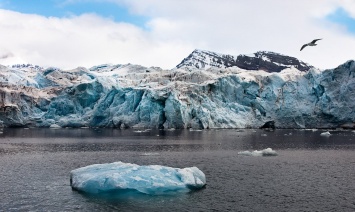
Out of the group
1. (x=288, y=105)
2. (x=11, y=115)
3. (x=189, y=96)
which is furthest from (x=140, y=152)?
(x=11, y=115)

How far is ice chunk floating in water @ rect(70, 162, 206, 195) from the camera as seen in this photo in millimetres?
22125

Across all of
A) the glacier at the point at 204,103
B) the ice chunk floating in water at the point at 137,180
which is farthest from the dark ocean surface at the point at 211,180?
the glacier at the point at 204,103

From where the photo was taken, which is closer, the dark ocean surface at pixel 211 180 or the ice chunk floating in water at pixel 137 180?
the dark ocean surface at pixel 211 180

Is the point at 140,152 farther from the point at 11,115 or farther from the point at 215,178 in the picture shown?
the point at 11,115

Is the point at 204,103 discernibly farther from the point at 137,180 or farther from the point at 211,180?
the point at 137,180

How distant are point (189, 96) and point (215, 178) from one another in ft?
196

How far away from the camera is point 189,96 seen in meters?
86.8

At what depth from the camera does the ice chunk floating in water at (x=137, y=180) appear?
2212 centimetres

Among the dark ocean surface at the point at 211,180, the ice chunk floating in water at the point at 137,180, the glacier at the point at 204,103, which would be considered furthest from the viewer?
the glacier at the point at 204,103

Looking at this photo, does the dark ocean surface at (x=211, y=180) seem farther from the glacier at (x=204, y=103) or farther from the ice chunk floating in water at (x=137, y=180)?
the glacier at (x=204, y=103)

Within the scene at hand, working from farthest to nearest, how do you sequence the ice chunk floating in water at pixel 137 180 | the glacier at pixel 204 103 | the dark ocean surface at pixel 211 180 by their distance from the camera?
1. the glacier at pixel 204 103
2. the ice chunk floating in water at pixel 137 180
3. the dark ocean surface at pixel 211 180

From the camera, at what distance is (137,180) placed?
22438 millimetres

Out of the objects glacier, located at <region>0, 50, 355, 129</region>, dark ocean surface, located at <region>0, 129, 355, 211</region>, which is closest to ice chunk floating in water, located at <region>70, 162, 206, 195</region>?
dark ocean surface, located at <region>0, 129, 355, 211</region>

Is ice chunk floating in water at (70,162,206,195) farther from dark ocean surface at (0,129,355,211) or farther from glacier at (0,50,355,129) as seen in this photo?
glacier at (0,50,355,129)
